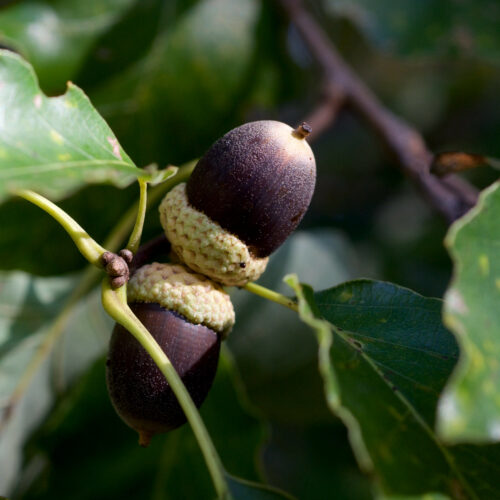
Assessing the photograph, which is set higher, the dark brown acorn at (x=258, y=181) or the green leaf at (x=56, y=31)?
the green leaf at (x=56, y=31)

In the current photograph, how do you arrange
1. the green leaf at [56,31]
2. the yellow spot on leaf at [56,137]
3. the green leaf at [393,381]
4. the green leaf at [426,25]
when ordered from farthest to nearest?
the green leaf at [426,25]
the green leaf at [56,31]
the yellow spot on leaf at [56,137]
the green leaf at [393,381]

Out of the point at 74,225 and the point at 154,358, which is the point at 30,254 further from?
the point at 154,358

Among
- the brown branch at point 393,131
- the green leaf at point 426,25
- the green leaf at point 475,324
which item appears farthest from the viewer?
the green leaf at point 426,25

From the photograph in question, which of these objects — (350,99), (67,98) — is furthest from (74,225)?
(350,99)

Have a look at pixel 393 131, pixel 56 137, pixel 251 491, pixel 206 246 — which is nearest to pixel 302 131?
pixel 206 246

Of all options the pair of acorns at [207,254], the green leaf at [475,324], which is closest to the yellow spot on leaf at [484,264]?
the green leaf at [475,324]

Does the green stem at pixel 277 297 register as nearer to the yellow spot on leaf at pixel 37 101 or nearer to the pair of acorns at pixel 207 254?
the pair of acorns at pixel 207 254

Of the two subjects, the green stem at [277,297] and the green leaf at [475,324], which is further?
the green stem at [277,297]

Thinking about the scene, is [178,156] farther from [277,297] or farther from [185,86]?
[277,297]

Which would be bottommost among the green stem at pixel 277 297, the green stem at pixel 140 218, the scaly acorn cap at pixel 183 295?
the green stem at pixel 277 297
